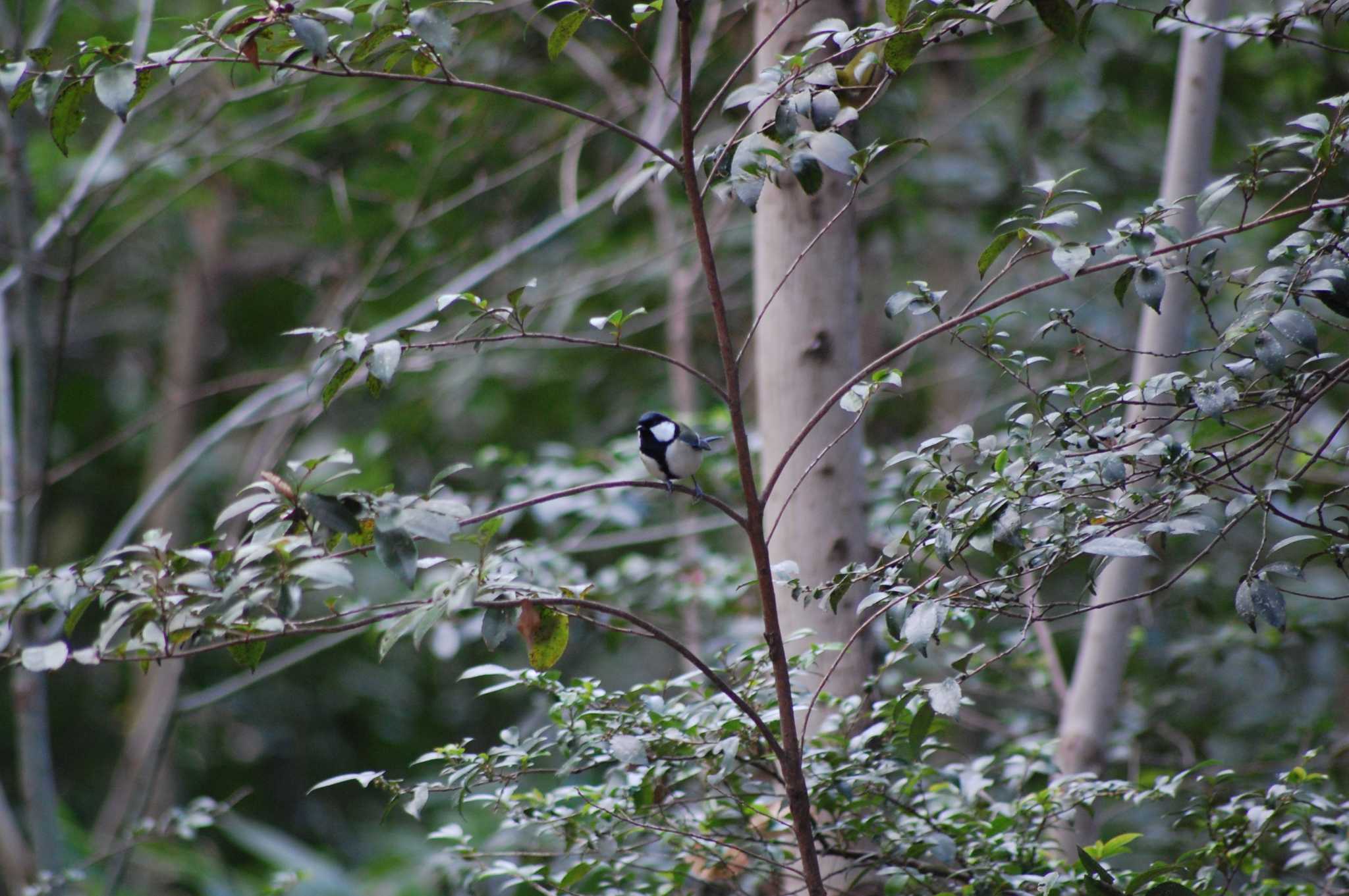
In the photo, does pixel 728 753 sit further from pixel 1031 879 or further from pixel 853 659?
pixel 853 659

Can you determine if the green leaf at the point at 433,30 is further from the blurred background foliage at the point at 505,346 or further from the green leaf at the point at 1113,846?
the green leaf at the point at 1113,846

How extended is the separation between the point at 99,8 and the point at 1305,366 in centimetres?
462

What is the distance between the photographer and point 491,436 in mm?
5711

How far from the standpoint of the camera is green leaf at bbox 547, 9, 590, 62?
51.4 inches

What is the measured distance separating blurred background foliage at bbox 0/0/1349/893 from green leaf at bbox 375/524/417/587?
153 cm

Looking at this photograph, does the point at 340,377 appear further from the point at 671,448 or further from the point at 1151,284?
the point at 671,448

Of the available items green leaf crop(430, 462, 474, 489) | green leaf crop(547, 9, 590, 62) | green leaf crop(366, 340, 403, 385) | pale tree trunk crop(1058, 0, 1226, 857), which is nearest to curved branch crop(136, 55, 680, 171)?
green leaf crop(547, 9, 590, 62)

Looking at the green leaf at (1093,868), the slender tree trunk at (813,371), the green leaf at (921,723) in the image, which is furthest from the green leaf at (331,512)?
the slender tree trunk at (813,371)

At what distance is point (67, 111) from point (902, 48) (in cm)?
101

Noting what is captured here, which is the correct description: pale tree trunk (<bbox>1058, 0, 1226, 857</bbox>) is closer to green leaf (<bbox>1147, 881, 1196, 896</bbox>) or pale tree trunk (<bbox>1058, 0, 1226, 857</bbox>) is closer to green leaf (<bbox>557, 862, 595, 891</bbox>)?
green leaf (<bbox>1147, 881, 1196, 896</bbox>)

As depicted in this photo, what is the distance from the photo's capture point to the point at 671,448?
219cm

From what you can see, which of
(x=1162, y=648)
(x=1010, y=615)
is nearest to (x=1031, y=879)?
(x=1010, y=615)

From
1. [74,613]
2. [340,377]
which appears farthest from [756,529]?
[74,613]

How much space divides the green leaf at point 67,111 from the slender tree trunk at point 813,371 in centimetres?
123
